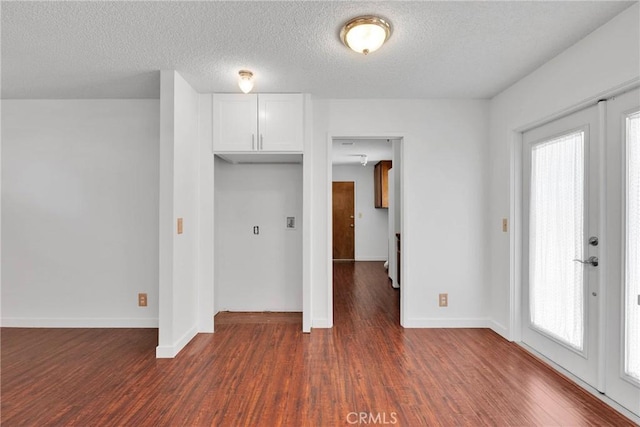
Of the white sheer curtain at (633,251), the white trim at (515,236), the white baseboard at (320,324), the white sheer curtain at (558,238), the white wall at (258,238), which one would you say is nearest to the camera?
the white sheer curtain at (633,251)

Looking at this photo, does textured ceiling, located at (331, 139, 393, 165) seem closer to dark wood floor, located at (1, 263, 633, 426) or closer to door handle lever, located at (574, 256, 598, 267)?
dark wood floor, located at (1, 263, 633, 426)

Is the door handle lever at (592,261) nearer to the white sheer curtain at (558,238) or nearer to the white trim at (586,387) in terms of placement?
the white sheer curtain at (558,238)

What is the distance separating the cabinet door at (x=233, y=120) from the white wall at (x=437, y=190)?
2.28 ft

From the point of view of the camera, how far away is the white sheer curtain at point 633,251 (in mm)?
1856

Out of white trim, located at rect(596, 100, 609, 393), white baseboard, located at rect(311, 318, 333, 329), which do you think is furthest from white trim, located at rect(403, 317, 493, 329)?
white trim, located at rect(596, 100, 609, 393)

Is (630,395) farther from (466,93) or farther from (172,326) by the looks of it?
(172,326)

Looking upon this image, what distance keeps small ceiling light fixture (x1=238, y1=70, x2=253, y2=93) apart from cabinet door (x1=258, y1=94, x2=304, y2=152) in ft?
1.54

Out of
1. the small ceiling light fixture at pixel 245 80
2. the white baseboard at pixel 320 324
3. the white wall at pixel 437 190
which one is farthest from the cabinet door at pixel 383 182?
the small ceiling light fixture at pixel 245 80

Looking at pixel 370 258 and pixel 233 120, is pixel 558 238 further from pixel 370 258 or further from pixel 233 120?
pixel 370 258

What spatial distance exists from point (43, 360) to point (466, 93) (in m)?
4.56

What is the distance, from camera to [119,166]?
11.2ft

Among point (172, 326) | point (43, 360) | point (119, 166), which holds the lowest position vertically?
point (43, 360)

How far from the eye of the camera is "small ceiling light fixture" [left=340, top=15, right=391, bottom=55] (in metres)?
1.93

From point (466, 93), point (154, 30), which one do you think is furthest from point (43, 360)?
point (466, 93)
